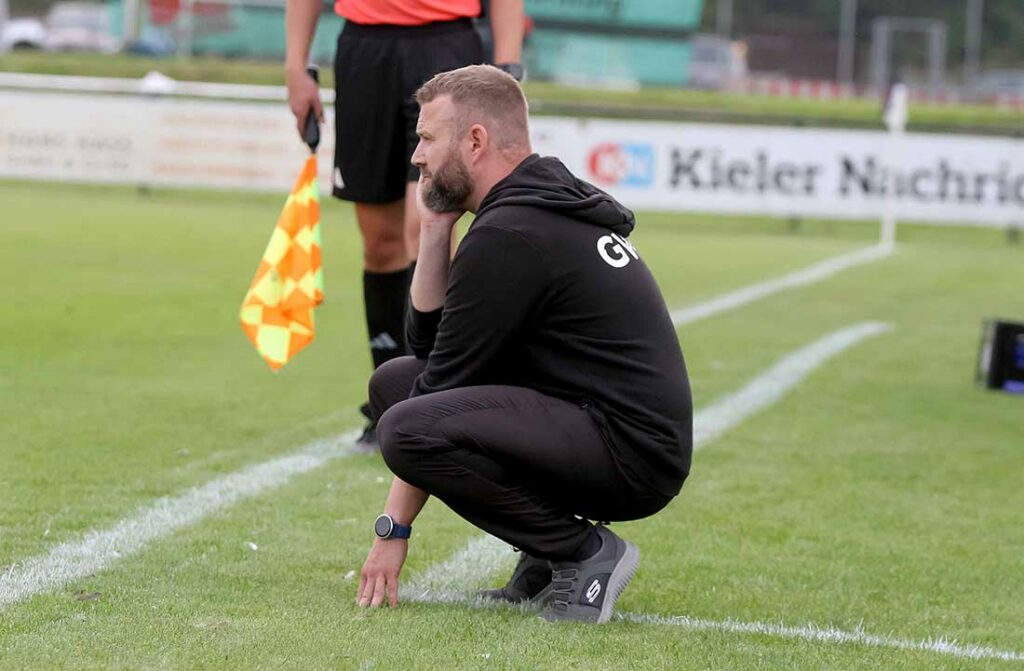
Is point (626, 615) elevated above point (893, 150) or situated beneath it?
elevated above

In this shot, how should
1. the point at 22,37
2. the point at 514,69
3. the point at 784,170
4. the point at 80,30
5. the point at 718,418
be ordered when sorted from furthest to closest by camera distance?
the point at 80,30
the point at 22,37
the point at 784,170
the point at 718,418
the point at 514,69

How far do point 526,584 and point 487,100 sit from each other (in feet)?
3.54

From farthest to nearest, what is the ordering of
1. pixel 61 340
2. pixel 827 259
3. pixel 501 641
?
pixel 827 259 < pixel 61 340 < pixel 501 641

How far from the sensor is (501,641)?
137 inches

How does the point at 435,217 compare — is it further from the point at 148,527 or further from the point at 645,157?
the point at 645,157

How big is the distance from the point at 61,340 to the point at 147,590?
15.1 feet

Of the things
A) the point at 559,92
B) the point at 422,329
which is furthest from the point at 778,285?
the point at 559,92

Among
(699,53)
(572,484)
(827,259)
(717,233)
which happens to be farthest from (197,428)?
(699,53)

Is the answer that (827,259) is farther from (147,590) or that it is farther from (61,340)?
(147,590)

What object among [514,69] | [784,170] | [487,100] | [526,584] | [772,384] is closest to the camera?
[487,100]

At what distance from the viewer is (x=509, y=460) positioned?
362 centimetres

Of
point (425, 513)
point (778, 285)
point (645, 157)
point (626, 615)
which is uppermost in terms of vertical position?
point (626, 615)

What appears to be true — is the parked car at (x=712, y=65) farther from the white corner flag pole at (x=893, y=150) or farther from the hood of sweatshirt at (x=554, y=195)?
the hood of sweatshirt at (x=554, y=195)

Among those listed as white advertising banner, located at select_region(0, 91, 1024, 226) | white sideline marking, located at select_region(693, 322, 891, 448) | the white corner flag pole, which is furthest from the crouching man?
white advertising banner, located at select_region(0, 91, 1024, 226)
